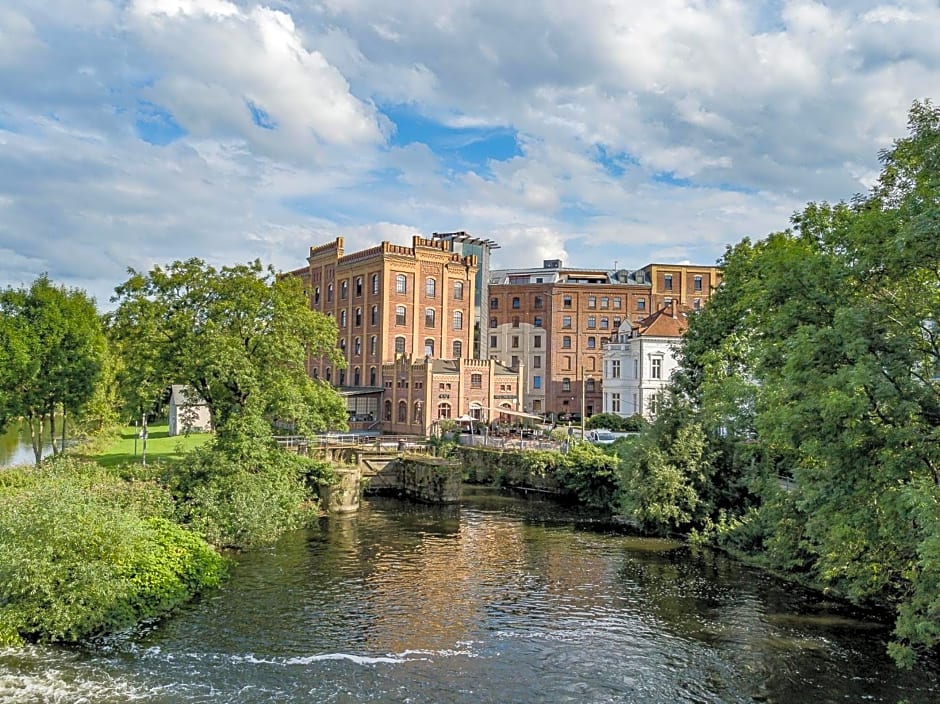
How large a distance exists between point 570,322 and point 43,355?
5317 centimetres

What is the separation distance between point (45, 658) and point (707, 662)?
14.5 m

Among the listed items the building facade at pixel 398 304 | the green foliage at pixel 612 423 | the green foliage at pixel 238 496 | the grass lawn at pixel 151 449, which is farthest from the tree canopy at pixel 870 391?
the building facade at pixel 398 304

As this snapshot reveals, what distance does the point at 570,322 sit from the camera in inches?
3095

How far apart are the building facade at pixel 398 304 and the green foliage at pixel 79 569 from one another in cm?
4363

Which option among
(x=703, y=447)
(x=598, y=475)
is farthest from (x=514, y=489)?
(x=703, y=447)

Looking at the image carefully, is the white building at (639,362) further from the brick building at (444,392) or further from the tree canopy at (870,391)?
the tree canopy at (870,391)

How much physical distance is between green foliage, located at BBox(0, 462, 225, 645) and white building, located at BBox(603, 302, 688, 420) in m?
43.3

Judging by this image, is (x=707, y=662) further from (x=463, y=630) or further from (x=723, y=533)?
(x=723, y=533)

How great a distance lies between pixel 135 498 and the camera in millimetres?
24297

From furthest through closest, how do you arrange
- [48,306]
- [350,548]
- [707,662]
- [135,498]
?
[48,306]
[350,548]
[135,498]
[707,662]

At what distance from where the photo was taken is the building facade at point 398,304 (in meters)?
65.6

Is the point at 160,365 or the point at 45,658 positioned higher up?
the point at 160,365

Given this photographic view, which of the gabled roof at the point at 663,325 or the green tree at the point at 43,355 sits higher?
the gabled roof at the point at 663,325

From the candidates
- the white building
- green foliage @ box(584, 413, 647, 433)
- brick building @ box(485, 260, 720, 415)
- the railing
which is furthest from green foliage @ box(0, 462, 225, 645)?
brick building @ box(485, 260, 720, 415)
